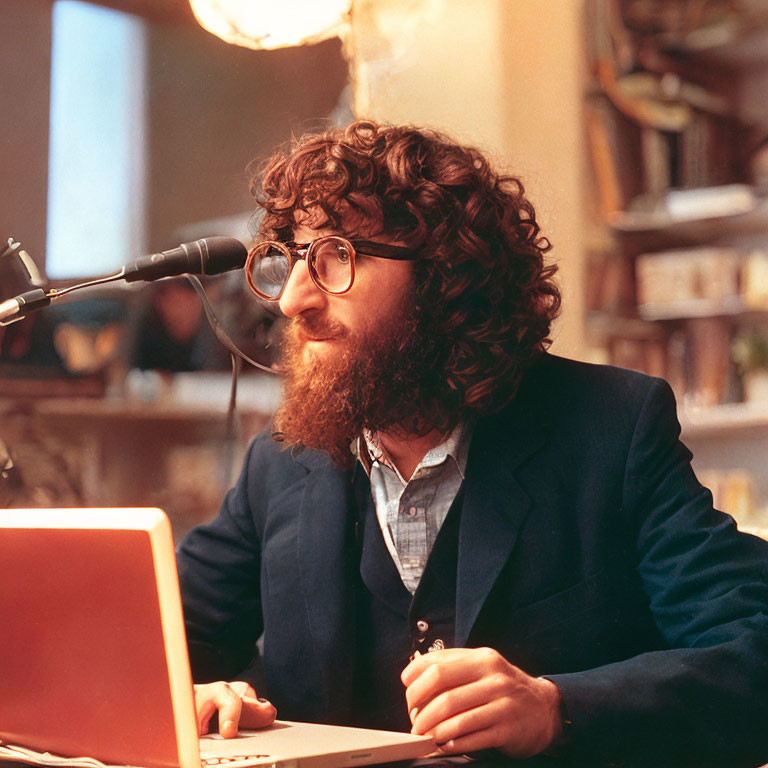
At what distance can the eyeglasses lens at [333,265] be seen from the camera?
1399 millimetres

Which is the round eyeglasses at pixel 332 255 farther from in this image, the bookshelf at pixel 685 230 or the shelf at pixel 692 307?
the shelf at pixel 692 307

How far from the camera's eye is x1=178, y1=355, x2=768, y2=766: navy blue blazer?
3.67 ft

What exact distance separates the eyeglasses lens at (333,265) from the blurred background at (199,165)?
1.50ft

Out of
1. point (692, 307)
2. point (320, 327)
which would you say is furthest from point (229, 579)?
point (692, 307)

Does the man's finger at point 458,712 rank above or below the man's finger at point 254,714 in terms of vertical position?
above

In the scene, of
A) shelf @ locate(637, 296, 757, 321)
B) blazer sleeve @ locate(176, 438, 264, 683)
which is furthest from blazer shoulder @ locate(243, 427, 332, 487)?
shelf @ locate(637, 296, 757, 321)

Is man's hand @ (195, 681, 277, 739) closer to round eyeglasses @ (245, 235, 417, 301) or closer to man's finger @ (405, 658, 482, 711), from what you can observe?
man's finger @ (405, 658, 482, 711)

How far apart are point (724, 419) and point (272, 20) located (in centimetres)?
203

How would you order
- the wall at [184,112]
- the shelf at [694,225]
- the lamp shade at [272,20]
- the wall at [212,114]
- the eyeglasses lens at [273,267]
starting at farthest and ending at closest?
the shelf at [694,225]
the lamp shade at [272,20]
the wall at [212,114]
the wall at [184,112]
the eyeglasses lens at [273,267]

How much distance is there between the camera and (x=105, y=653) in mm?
847

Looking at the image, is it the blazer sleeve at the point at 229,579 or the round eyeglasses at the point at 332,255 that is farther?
the blazer sleeve at the point at 229,579

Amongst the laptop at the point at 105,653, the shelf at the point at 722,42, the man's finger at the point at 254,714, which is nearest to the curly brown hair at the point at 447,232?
the man's finger at the point at 254,714

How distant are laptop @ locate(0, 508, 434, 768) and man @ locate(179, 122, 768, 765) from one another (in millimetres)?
255

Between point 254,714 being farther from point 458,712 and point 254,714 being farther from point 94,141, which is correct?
point 94,141
